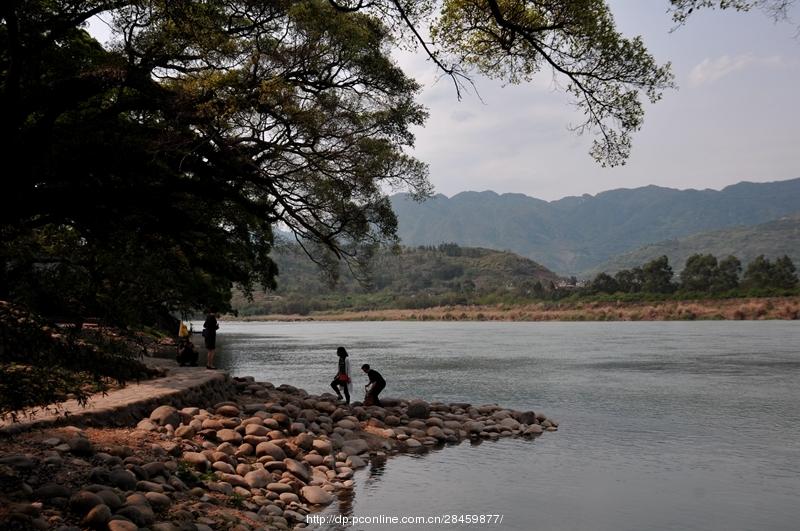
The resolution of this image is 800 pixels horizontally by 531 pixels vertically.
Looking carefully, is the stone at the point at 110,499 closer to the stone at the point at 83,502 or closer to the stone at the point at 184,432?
the stone at the point at 83,502

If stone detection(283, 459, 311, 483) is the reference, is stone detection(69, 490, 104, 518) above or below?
above

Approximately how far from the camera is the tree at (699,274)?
120688 millimetres

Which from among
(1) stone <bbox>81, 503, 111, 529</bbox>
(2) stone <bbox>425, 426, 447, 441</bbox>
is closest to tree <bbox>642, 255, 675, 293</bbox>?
(2) stone <bbox>425, 426, 447, 441</bbox>

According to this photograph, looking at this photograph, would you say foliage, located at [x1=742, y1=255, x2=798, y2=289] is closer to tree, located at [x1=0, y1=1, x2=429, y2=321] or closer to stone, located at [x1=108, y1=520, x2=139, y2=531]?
tree, located at [x1=0, y1=1, x2=429, y2=321]

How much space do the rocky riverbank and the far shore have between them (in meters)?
97.1

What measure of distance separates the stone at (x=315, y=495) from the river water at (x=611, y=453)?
26 cm

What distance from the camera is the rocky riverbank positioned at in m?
8.79

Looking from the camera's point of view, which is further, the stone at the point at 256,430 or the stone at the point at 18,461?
the stone at the point at 256,430

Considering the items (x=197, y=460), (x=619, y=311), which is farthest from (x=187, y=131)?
(x=619, y=311)

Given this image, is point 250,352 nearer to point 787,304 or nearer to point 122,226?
point 122,226

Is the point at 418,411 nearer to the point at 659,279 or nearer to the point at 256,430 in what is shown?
the point at 256,430

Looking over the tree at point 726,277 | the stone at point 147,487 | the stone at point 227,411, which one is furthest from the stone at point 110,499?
the tree at point 726,277

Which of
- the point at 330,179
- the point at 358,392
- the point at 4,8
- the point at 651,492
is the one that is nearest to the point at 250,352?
the point at 358,392

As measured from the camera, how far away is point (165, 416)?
13.9 metres
